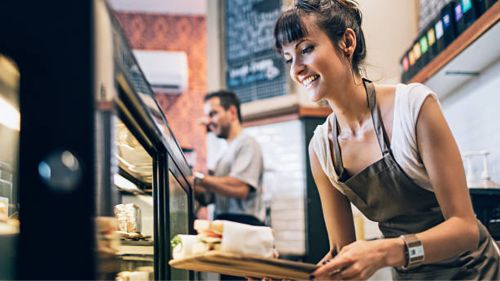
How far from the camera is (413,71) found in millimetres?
3203

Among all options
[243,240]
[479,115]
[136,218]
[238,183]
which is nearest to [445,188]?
[243,240]

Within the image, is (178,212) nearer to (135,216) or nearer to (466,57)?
(135,216)

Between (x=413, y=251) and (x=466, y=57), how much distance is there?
64.9 inches

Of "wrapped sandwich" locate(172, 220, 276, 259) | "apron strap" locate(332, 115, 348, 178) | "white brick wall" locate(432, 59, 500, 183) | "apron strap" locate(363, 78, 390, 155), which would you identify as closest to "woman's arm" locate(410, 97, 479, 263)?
"apron strap" locate(363, 78, 390, 155)

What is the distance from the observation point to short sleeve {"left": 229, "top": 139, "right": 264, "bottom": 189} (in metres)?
3.65

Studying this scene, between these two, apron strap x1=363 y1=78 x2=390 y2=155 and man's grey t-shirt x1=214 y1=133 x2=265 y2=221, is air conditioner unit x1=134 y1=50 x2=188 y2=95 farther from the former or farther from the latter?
apron strap x1=363 y1=78 x2=390 y2=155

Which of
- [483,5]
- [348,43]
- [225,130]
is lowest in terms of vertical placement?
[348,43]

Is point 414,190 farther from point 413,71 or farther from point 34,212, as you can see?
point 413,71

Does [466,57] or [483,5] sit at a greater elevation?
[483,5]

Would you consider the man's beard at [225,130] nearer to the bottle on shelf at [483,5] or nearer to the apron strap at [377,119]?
the bottle on shelf at [483,5]

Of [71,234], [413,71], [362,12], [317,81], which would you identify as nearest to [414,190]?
[317,81]

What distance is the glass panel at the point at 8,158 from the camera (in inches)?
31.9

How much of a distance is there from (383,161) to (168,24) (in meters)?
5.84

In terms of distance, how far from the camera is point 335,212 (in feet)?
5.29
